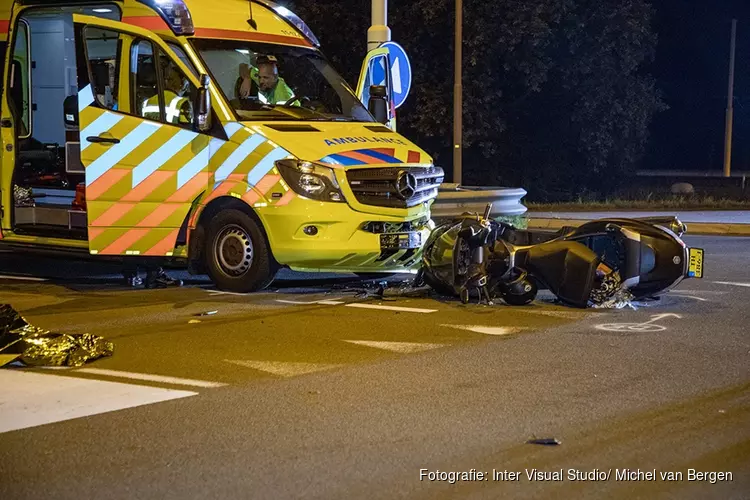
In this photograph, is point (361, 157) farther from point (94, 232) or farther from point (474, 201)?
point (474, 201)

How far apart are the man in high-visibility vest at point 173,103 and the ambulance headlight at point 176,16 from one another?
35cm

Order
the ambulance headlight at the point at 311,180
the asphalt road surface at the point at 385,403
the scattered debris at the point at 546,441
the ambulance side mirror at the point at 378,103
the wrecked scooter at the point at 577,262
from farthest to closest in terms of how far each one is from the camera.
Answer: the ambulance side mirror at the point at 378,103
the ambulance headlight at the point at 311,180
the wrecked scooter at the point at 577,262
the scattered debris at the point at 546,441
the asphalt road surface at the point at 385,403

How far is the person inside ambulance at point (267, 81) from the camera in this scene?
423 inches

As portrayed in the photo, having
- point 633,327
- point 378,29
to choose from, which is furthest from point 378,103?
point 633,327

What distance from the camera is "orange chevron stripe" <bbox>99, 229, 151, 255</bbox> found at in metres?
10.5

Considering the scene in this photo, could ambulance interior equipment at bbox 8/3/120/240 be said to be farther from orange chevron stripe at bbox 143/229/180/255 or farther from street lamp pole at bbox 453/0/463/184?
street lamp pole at bbox 453/0/463/184

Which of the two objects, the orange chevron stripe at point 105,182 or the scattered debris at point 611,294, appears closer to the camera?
the scattered debris at point 611,294

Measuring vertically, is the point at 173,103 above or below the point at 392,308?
above

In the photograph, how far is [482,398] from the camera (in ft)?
20.4

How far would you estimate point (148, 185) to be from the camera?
34.3 ft

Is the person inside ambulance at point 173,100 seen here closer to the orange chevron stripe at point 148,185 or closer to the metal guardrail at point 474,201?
the orange chevron stripe at point 148,185

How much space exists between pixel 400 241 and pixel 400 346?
2542 millimetres

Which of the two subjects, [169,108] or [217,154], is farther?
[169,108]

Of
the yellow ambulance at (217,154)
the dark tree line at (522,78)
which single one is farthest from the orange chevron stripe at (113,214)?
the dark tree line at (522,78)
